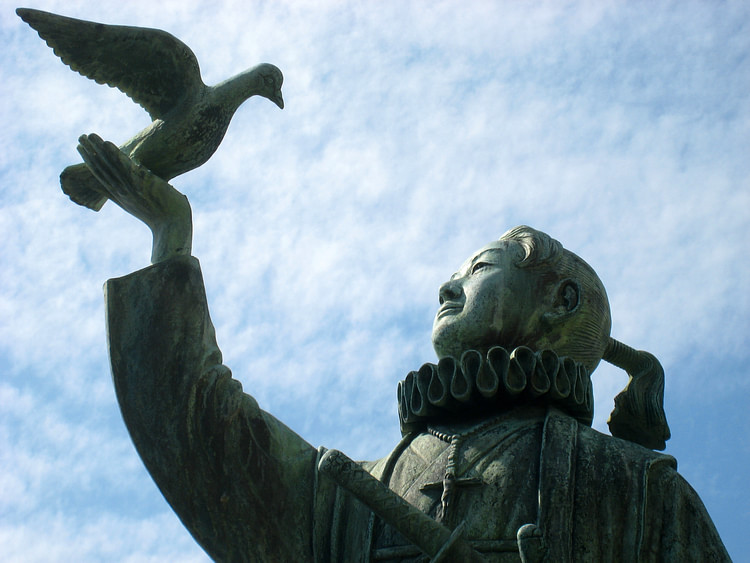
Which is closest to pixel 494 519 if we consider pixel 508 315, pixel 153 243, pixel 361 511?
pixel 361 511

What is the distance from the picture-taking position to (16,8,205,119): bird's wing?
21.7 feet

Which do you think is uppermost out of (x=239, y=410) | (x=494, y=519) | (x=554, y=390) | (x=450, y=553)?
(x=554, y=390)

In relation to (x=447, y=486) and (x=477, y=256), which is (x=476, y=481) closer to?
(x=447, y=486)

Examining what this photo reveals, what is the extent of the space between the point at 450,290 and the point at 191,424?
1629 mm

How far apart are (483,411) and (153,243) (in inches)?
71.9

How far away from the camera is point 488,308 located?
637 centimetres

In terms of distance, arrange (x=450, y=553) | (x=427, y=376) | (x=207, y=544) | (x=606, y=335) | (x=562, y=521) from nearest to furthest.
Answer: (x=450, y=553) → (x=562, y=521) → (x=207, y=544) → (x=427, y=376) → (x=606, y=335)

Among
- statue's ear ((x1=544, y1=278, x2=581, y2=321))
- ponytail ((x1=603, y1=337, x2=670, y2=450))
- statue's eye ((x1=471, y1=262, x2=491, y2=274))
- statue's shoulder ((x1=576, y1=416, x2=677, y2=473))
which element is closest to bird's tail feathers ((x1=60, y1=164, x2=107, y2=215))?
statue's eye ((x1=471, y1=262, x2=491, y2=274))

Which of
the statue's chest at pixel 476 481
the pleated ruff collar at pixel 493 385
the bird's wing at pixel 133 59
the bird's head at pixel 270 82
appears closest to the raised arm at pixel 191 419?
the statue's chest at pixel 476 481

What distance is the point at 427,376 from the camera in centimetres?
614

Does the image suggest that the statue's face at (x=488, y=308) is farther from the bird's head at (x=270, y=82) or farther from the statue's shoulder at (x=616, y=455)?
the bird's head at (x=270, y=82)

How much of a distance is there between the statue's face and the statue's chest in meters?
0.54

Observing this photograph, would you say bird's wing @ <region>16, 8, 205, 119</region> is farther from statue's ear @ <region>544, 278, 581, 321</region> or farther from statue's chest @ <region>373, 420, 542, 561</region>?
statue's chest @ <region>373, 420, 542, 561</region>

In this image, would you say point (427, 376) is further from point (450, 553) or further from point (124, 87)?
point (124, 87)
